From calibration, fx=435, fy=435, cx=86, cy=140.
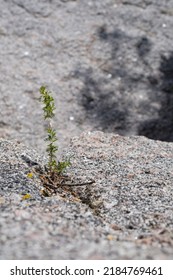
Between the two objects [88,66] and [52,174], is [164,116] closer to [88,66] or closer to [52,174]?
[88,66]

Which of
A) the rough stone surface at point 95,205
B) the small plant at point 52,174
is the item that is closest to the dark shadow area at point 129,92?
the rough stone surface at point 95,205

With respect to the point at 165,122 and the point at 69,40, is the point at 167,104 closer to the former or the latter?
the point at 165,122

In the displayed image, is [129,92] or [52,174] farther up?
[129,92]

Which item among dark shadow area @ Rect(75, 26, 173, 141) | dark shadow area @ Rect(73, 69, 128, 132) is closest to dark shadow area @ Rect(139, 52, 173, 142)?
dark shadow area @ Rect(75, 26, 173, 141)

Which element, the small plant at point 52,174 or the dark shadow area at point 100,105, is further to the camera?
the dark shadow area at point 100,105

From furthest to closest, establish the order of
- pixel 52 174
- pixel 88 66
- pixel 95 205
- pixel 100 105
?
1. pixel 88 66
2. pixel 100 105
3. pixel 52 174
4. pixel 95 205

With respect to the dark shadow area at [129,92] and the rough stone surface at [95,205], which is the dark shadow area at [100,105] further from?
the rough stone surface at [95,205]

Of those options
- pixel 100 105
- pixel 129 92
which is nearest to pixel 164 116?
pixel 129 92
